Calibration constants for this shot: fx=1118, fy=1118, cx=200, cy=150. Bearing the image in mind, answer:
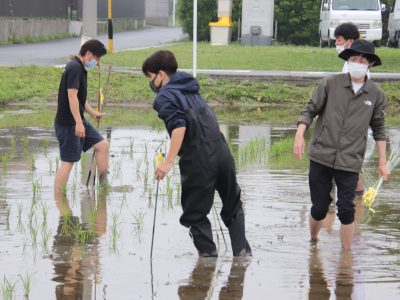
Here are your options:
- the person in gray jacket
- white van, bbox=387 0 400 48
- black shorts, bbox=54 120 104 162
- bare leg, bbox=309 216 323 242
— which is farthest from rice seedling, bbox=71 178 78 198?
white van, bbox=387 0 400 48

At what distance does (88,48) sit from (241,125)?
6849mm

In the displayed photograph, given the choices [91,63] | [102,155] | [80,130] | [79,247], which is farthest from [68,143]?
[79,247]

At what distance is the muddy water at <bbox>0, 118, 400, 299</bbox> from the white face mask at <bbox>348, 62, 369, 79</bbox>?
4.31 ft

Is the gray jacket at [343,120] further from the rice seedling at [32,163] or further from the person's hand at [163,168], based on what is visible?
the rice seedling at [32,163]

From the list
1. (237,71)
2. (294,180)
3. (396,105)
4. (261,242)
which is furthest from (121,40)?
(261,242)

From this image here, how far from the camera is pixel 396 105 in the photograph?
63.2 ft

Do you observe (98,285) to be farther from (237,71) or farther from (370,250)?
(237,71)

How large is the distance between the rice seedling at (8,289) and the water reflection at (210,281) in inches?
40.6

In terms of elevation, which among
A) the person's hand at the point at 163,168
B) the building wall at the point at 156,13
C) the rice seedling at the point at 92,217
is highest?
the person's hand at the point at 163,168

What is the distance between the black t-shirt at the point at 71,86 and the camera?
1002 cm

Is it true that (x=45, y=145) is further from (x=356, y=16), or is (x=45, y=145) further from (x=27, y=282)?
(x=356, y=16)

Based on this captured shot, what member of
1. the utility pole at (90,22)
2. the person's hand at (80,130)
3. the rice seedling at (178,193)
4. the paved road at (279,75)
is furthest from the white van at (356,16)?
the person's hand at (80,130)

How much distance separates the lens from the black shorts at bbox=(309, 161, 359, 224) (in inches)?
314

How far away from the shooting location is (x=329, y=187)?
8.15 meters
